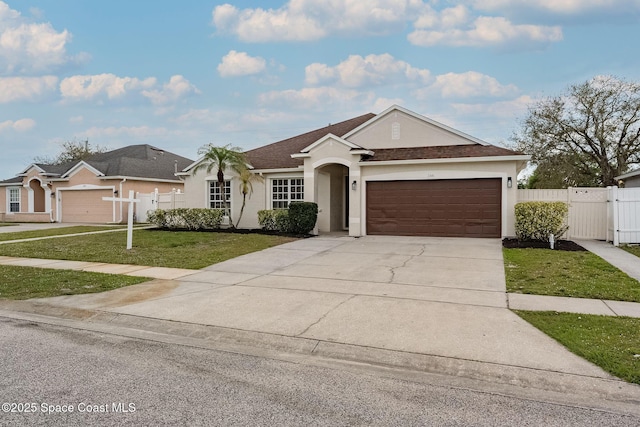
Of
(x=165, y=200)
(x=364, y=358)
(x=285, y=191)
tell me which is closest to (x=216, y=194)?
(x=285, y=191)

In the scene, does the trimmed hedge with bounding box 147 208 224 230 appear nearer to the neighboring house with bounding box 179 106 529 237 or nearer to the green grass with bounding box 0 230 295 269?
the neighboring house with bounding box 179 106 529 237

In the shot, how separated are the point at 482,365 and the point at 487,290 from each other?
3719 mm

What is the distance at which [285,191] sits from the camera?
19719 mm

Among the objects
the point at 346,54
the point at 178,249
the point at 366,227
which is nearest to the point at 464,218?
the point at 366,227

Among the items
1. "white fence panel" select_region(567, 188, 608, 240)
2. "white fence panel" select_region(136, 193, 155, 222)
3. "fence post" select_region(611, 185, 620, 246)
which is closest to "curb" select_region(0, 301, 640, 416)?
"fence post" select_region(611, 185, 620, 246)

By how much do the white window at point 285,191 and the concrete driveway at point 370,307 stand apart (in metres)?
7.83

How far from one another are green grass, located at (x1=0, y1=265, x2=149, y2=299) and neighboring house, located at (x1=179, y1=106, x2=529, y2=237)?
393 inches

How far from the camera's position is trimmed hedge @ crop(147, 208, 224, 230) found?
63.0ft

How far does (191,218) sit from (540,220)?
561 inches

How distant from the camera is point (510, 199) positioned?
15336 mm

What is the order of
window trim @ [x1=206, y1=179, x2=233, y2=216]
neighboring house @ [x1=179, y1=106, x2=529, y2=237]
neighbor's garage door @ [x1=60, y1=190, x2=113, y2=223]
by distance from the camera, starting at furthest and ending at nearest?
1. neighbor's garage door @ [x1=60, y1=190, x2=113, y2=223]
2. window trim @ [x1=206, y1=179, x2=233, y2=216]
3. neighboring house @ [x1=179, y1=106, x2=529, y2=237]

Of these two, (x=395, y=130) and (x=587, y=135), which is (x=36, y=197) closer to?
(x=395, y=130)

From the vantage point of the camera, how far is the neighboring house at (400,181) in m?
15.7

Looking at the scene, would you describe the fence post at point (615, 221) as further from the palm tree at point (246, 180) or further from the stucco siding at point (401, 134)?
the palm tree at point (246, 180)
